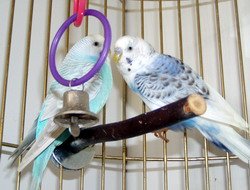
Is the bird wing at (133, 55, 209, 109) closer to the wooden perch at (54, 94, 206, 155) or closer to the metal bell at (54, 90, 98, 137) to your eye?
the wooden perch at (54, 94, 206, 155)

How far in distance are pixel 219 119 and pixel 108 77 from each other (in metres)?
0.37

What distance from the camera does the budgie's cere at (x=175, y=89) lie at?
98 centimetres

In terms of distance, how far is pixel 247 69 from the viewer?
1.31 meters

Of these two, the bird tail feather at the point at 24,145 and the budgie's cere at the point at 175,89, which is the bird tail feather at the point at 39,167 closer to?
the bird tail feather at the point at 24,145

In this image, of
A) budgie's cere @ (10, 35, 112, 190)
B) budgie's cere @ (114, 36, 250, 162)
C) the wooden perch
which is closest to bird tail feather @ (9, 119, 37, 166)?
budgie's cere @ (10, 35, 112, 190)

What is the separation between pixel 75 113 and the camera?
0.61 m

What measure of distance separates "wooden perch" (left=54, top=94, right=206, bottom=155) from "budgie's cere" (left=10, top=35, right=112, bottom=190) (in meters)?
0.14

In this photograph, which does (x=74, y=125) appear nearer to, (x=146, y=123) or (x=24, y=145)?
(x=146, y=123)

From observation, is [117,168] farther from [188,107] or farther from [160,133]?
[188,107]

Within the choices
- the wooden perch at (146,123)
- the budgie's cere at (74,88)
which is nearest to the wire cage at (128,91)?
the budgie's cere at (74,88)

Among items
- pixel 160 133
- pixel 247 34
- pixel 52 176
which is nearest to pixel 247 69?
pixel 247 34

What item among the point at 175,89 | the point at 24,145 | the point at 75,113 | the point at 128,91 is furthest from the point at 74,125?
the point at 128,91

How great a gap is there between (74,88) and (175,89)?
283 millimetres

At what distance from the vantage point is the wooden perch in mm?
549
